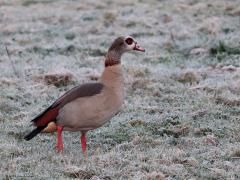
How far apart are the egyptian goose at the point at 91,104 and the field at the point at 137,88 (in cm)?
38

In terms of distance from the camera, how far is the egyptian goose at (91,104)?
24.8ft

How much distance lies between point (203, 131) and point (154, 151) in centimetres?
137

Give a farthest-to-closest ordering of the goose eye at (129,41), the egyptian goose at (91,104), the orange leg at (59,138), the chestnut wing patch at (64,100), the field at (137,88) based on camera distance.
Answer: the goose eye at (129,41), the orange leg at (59,138), the chestnut wing patch at (64,100), the egyptian goose at (91,104), the field at (137,88)

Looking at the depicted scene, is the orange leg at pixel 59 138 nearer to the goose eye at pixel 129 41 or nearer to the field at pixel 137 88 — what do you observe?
the field at pixel 137 88

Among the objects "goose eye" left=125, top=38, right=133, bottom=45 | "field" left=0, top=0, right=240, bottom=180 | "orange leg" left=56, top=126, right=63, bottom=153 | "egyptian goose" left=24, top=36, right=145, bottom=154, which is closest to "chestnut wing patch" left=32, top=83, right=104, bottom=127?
"egyptian goose" left=24, top=36, right=145, bottom=154

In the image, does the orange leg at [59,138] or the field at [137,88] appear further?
the orange leg at [59,138]

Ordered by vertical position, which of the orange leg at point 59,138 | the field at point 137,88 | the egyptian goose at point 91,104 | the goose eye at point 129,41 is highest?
the goose eye at point 129,41

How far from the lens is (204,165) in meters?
7.33

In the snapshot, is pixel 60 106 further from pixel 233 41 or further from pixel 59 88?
pixel 233 41

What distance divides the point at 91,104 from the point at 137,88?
15.8ft

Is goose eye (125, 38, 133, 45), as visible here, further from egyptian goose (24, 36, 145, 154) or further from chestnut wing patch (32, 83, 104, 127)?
chestnut wing patch (32, 83, 104, 127)

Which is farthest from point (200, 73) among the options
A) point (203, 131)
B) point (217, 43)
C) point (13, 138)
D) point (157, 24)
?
point (157, 24)

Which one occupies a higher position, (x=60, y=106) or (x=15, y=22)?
(x=60, y=106)

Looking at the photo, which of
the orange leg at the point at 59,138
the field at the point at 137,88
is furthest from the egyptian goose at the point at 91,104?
the field at the point at 137,88
